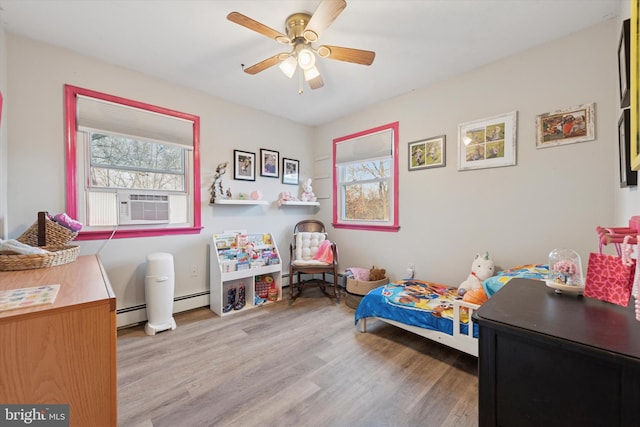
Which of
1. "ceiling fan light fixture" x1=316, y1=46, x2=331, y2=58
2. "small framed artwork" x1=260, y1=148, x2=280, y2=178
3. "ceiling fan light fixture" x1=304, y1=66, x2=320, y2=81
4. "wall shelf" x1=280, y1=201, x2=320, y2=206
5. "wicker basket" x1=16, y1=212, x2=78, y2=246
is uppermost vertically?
"ceiling fan light fixture" x1=316, y1=46, x2=331, y2=58

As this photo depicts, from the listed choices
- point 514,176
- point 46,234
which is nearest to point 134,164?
point 46,234

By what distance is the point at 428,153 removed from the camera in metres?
2.85

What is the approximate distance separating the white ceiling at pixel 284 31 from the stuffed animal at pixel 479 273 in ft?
5.89

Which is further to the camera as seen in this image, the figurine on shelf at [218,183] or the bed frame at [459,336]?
the figurine on shelf at [218,183]

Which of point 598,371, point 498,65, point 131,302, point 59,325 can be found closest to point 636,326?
point 598,371

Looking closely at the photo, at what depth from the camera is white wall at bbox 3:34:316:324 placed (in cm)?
204

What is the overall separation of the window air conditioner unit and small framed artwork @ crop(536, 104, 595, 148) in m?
3.65

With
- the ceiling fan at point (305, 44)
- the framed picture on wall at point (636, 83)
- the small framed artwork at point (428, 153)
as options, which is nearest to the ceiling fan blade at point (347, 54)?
the ceiling fan at point (305, 44)

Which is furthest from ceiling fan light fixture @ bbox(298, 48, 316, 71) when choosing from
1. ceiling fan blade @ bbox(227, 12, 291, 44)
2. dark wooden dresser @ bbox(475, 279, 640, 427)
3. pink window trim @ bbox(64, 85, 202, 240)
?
dark wooden dresser @ bbox(475, 279, 640, 427)

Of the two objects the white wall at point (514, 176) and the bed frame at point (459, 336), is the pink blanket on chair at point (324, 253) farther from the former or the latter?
the bed frame at point (459, 336)

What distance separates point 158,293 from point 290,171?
89.8 inches

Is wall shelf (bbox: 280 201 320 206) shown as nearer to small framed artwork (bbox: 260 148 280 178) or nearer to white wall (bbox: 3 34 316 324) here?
white wall (bbox: 3 34 316 324)

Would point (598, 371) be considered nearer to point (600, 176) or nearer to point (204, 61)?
point (600, 176)

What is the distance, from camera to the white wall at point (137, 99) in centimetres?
204
